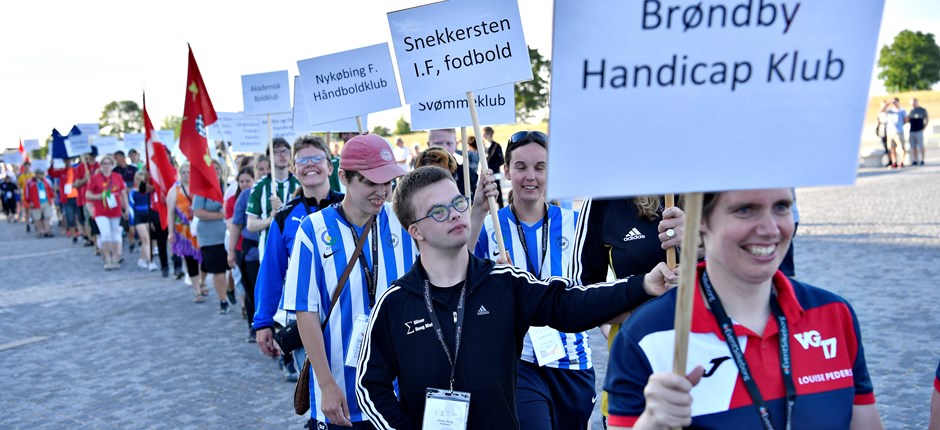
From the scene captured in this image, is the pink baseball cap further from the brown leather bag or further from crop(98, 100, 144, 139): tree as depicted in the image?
crop(98, 100, 144, 139): tree

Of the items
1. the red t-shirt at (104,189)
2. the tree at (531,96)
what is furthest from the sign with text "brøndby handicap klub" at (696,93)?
the tree at (531,96)

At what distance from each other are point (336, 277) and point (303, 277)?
15 centimetres

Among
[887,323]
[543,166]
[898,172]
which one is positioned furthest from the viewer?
[898,172]

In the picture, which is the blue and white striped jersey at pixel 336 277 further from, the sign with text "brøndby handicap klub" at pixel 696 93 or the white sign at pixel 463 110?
the sign with text "brøndby handicap klub" at pixel 696 93

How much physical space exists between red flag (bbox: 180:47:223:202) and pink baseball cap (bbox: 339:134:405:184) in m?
5.30

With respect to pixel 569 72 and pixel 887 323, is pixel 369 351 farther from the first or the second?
pixel 887 323

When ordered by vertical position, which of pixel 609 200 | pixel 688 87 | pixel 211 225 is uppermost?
pixel 688 87

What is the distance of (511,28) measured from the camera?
462cm

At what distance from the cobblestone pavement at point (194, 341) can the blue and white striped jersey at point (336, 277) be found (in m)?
2.59

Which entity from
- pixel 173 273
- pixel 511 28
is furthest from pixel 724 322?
pixel 173 273

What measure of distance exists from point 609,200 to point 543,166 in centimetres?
53

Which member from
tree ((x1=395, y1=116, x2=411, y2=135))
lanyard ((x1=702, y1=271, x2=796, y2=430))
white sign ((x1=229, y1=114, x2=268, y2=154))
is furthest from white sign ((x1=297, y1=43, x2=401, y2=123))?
tree ((x1=395, y1=116, x2=411, y2=135))

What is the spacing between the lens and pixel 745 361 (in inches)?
84.8

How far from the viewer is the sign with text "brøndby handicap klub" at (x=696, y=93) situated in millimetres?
1930
